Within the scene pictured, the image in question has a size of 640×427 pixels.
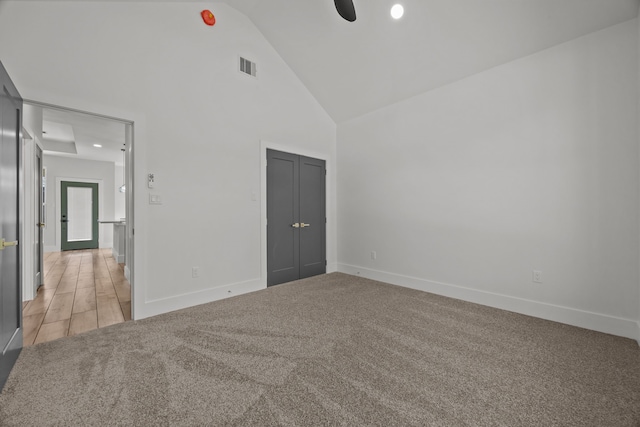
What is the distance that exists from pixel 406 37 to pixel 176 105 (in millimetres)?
2830

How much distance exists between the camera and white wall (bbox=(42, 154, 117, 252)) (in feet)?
26.4

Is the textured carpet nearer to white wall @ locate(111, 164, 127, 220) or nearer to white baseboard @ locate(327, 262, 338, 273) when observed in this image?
white baseboard @ locate(327, 262, 338, 273)

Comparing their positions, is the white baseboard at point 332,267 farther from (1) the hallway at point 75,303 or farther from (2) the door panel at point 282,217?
(1) the hallway at point 75,303

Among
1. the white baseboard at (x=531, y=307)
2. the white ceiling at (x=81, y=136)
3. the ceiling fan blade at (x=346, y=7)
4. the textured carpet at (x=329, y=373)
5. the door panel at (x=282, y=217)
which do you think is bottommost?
the textured carpet at (x=329, y=373)

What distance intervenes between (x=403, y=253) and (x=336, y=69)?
2932mm

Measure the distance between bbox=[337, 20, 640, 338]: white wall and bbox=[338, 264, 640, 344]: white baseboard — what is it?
12 millimetres

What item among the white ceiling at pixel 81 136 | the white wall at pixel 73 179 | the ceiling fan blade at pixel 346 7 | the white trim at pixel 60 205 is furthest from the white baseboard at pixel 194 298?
the white trim at pixel 60 205

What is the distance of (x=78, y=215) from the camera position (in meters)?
8.56

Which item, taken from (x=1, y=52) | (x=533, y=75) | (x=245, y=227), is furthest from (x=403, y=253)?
(x=1, y=52)

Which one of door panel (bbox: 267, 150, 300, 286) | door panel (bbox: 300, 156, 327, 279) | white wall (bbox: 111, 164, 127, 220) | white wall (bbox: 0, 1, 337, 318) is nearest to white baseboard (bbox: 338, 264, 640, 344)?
door panel (bbox: 300, 156, 327, 279)

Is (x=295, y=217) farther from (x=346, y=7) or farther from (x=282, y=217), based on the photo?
(x=346, y=7)

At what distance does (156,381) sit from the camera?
183 cm

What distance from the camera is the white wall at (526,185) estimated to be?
2545 mm

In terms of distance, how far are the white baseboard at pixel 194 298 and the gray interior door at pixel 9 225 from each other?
0.93 metres
